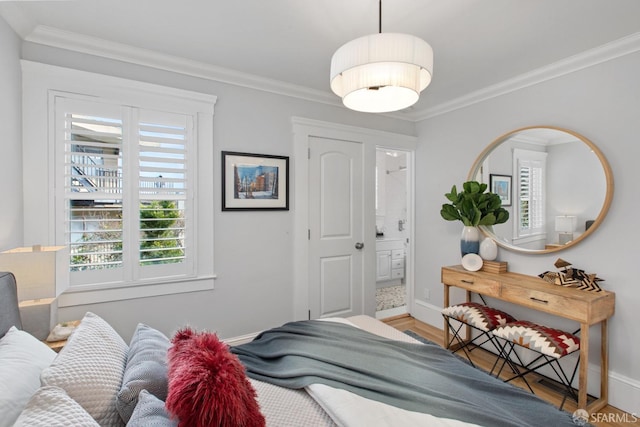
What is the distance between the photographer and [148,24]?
196 cm

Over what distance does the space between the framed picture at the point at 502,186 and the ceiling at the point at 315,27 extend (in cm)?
94

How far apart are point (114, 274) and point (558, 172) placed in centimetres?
361

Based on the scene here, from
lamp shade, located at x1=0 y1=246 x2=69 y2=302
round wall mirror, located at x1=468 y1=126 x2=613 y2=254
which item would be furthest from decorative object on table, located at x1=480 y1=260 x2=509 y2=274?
lamp shade, located at x1=0 y1=246 x2=69 y2=302

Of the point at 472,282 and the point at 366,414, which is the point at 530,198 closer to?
the point at 472,282

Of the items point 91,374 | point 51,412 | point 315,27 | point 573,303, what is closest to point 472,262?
point 573,303

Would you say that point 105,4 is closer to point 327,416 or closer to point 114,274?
point 114,274

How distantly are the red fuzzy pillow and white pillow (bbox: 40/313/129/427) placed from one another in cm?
19

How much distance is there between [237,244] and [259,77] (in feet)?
4.99

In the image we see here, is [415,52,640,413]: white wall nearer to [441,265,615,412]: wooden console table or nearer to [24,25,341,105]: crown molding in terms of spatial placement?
[441,265,615,412]: wooden console table

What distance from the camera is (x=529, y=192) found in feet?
8.89

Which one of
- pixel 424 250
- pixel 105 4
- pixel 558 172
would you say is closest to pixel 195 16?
pixel 105 4

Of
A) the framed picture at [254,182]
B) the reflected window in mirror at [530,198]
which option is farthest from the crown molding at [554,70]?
the framed picture at [254,182]

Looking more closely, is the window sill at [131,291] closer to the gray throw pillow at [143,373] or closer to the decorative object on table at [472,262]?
the gray throw pillow at [143,373]

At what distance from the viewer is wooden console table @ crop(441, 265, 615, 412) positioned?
1970 millimetres
